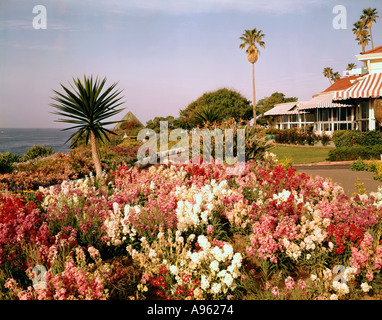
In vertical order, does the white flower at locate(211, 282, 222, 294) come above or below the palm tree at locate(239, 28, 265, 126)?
below

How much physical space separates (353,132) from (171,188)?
18.6 m

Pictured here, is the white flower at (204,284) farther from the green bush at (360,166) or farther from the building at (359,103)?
the building at (359,103)

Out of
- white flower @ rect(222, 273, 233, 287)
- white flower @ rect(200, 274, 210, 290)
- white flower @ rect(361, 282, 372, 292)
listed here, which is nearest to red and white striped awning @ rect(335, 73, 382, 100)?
white flower @ rect(361, 282, 372, 292)

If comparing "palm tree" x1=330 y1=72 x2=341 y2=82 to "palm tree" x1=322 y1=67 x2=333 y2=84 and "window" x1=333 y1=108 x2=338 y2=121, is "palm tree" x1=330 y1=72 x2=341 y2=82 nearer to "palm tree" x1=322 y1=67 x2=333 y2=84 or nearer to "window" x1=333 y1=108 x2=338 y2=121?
"palm tree" x1=322 y1=67 x2=333 y2=84

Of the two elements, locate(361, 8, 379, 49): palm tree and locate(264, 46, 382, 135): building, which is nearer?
locate(264, 46, 382, 135): building

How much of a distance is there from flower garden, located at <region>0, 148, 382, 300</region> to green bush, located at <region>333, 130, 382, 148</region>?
15.8 metres

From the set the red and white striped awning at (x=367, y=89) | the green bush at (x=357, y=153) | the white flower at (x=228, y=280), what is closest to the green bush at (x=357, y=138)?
the red and white striped awning at (x=367, y=89)

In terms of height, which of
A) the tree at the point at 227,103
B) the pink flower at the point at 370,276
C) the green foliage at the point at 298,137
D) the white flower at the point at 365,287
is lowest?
the white flower at the point at 365,287

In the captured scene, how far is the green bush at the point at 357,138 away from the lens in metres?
19.5

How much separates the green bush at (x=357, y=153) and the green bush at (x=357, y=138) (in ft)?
10.9

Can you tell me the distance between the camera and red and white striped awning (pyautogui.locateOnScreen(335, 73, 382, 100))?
19.1 metres
